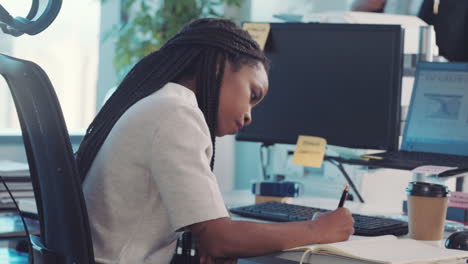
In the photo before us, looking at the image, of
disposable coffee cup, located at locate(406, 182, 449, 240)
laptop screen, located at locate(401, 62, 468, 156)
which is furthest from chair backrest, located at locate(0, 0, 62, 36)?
laptop screen, located at locate(401, 62, 468, 156)

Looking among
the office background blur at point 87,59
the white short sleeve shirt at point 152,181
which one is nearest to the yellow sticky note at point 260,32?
the white short sleeve shirt at point 152,181

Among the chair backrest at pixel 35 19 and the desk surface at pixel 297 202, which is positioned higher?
Answer: the chair backrest at pixel 35 19

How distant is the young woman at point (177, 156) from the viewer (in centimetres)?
125

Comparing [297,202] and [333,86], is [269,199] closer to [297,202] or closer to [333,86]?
[297,202]

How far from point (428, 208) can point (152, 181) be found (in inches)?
24.2

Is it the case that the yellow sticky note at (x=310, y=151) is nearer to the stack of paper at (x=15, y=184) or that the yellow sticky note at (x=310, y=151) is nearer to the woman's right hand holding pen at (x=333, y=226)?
the woman's right hand holding pen at (x=333, y=226)

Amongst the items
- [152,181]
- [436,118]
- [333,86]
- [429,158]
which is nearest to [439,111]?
[436,118]

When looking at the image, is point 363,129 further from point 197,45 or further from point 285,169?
point 197,45

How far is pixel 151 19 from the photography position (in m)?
3.93

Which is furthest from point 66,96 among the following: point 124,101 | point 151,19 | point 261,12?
point 124,101

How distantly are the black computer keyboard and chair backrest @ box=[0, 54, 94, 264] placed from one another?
23.9 inches

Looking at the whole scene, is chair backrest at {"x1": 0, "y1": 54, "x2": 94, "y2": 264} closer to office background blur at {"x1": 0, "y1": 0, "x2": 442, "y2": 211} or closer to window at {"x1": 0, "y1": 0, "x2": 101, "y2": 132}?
office background blur at {"x1": 0, "y1": 0, "x2": 442, "y2": 211}

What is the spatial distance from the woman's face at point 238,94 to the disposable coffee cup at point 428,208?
0.40 meters

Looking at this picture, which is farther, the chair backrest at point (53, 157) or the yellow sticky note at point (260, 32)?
the yellow sticky note at point (260, 32)
